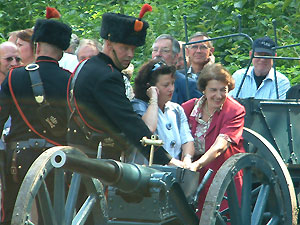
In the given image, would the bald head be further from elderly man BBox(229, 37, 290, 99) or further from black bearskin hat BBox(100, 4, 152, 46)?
elderly man BBox(229, 37, 290, 99)

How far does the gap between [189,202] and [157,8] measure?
283 inches

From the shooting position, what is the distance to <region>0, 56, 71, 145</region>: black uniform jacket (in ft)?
20.2

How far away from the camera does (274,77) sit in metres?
8.34

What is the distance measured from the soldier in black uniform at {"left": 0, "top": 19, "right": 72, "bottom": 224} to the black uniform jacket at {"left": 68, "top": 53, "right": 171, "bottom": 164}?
1.61 ft

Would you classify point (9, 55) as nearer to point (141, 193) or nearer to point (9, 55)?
point (9, 55)

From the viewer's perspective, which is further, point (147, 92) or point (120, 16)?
point (147, 92)

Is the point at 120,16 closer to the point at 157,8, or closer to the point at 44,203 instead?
the point at 44,203

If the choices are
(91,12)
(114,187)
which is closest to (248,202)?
(114,187)

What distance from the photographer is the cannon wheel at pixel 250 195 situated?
501 centimetres

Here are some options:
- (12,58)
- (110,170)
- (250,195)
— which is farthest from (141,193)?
(12,58)

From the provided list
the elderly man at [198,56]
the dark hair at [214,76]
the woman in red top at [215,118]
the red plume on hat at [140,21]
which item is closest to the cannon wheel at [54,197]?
the red plume on hat at [140,21]

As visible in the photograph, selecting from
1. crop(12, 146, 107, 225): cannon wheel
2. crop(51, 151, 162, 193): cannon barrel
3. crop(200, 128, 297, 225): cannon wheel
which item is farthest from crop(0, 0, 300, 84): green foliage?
crop(51, 151, 162, 193): cannon barrel

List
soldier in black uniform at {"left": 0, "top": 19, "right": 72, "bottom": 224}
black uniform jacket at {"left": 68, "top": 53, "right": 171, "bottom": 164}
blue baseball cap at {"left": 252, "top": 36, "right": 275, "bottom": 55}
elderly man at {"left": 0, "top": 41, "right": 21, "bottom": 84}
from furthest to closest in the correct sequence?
1. blue baseball cap at {"left": 252, "top": 36, "right": 275, "bottom": 55}
2. elderly man at {"left": 0, "top": 41, "right": 21, "bottom": 84}
3. soldier in black uniform at {"left": 0, "top": 19, "right": 72, "bottom": 224}
4. black uniform jacket at {"left": 68, "top": 53, "right": 171, "bottom": 164}

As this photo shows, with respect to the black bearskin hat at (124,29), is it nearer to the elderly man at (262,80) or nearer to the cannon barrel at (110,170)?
the cannon barrel at (110,170)
